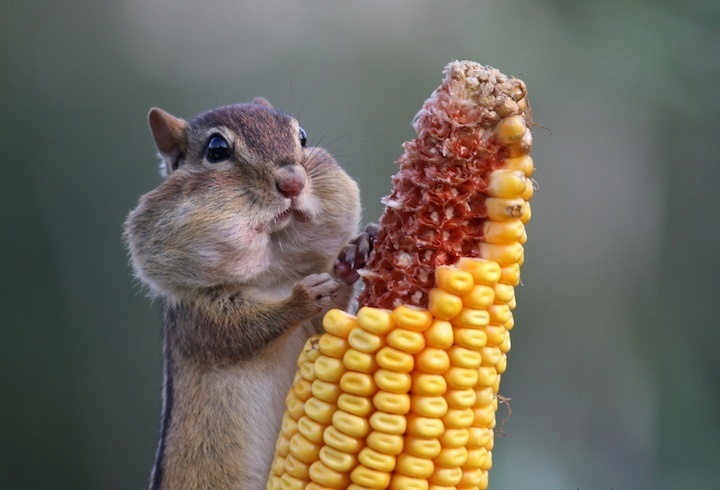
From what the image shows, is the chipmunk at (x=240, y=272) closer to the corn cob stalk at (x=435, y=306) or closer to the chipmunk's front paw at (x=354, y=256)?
the chipmunk's front paw at (x=354, y=256)

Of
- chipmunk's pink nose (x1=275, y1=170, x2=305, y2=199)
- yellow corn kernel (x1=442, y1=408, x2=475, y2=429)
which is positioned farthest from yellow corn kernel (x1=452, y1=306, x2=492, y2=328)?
chipmunk's pink nose (x1=275, y1=170, x2=305, y2=199)

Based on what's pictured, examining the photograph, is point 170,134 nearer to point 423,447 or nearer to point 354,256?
point 354,256

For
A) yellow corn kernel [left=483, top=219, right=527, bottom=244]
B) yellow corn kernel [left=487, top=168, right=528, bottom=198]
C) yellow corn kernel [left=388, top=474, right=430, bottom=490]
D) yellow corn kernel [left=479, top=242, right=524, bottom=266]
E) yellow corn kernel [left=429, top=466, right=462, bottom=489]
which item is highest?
yellow corn kernel [left=487, top=168, right=528, bottom=198]

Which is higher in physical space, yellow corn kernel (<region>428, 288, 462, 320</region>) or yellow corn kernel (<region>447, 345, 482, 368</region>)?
yellow corn kernel (<region>428, 288, 462, 320</region>)

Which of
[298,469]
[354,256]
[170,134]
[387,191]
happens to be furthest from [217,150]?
[387,191]

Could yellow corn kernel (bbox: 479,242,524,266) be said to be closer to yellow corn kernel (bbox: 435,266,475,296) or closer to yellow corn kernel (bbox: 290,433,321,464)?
yellow corn kernel (bbox: 435,266,475,296)

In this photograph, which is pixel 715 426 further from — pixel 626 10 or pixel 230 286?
pixel 230 286

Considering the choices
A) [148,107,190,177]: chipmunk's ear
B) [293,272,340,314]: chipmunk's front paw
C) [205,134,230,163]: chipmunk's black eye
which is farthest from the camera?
[148,107,190,177]: chipmunk's ear
